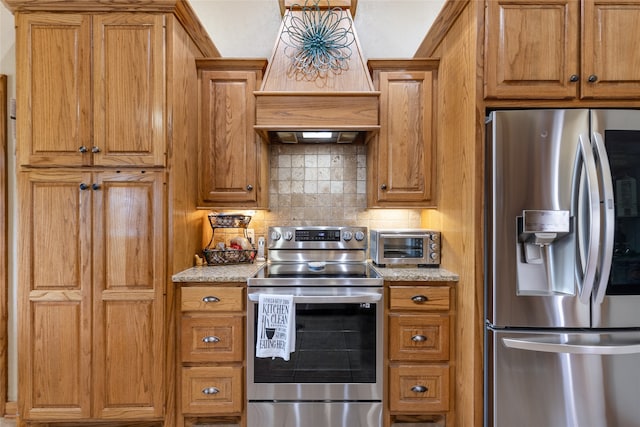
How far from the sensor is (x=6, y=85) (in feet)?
7.65

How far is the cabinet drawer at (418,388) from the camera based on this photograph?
2.00 metres

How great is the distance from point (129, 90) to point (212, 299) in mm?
1226

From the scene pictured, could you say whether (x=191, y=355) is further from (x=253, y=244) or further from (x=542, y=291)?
(x=542, y=291)

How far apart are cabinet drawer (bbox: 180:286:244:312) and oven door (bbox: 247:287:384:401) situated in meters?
0.08

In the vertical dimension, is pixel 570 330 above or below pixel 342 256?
below

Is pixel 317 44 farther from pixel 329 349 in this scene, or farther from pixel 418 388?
pixel 418 388

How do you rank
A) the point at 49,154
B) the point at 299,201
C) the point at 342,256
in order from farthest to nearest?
the point at 299,201, the point at 342,256, the point at 49,154

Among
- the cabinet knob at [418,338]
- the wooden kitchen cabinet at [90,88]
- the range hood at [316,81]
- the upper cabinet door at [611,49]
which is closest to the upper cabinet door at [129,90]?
the wooden kitchen cabinet at [90,88]

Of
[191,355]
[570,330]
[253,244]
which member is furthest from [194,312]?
[570,330]

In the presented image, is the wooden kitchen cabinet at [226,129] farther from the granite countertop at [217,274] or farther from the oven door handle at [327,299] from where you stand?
the oven door handle at [327,299]

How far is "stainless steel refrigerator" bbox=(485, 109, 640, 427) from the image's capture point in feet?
5.40

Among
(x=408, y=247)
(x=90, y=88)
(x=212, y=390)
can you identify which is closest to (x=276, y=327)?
(x=212, y=390)

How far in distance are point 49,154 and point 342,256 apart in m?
1.85

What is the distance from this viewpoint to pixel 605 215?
1558 mm
